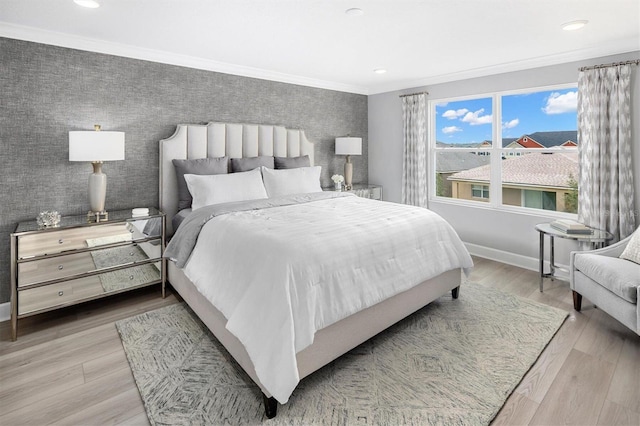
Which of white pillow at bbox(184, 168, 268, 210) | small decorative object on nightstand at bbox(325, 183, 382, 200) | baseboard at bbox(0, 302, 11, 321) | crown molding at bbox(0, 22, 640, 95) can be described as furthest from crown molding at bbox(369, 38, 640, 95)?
baseboard at bbox(0, 302, 11, 321)

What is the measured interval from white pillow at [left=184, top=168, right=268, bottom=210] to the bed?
339 mm

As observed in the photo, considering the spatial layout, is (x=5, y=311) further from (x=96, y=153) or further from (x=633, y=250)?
(x=633, y=250)

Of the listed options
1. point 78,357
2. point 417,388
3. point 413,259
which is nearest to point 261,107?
point 413,259

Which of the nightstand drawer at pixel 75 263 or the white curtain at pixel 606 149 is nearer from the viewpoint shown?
the nightstand drawer at pixel 75 263

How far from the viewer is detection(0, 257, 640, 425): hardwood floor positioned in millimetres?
1853

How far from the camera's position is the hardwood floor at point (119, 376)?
1.85 metres

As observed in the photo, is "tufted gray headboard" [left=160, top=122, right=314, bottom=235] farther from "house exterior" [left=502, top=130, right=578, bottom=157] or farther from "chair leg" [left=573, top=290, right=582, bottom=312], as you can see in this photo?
Answer: "chair leg" [left=573, top=290, right=582, bottom=312]

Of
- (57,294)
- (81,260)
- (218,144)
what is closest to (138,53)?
(218,144)

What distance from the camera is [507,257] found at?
14.5 ft

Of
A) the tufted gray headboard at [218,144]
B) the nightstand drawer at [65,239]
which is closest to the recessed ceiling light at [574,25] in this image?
the tufted gray headboard at [218,144]

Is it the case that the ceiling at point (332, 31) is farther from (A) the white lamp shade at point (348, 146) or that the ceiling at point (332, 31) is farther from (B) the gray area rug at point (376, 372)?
(B) the gray area rug at point (376, 372)

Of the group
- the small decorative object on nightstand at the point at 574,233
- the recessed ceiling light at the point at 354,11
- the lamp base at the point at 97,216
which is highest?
the recessed ceiling light at the point at 354,11

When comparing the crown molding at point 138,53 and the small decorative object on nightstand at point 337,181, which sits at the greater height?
the crown molding at point 138,53

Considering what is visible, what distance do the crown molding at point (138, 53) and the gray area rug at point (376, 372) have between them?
250 centimetres
